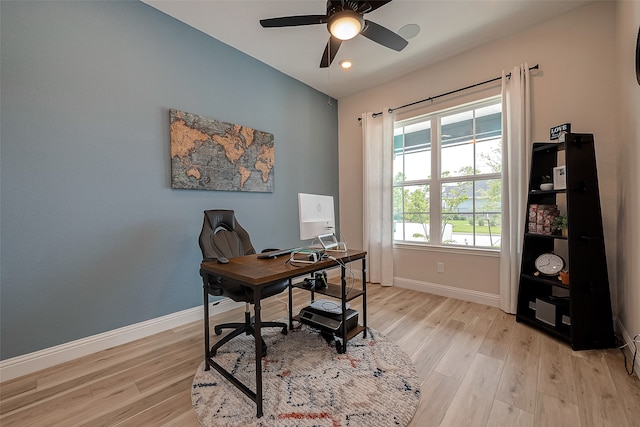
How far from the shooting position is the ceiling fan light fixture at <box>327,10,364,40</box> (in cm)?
167

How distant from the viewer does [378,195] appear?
3.65m

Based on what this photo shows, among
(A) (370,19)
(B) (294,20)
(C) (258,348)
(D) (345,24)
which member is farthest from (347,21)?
(C) (258,348)

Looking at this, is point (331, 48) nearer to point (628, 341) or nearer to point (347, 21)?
point (347, 21)

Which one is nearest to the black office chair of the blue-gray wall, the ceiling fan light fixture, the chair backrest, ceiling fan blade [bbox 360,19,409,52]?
the chair backrest

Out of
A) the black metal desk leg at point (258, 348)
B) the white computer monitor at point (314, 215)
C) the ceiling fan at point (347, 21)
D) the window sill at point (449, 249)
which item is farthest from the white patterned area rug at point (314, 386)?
the ceiling fan at point (347, 21)

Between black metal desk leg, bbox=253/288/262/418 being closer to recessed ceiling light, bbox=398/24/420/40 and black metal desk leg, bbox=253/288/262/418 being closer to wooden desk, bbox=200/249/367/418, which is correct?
wooden desk, bbox=200/249/367/418

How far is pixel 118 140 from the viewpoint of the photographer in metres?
2.13

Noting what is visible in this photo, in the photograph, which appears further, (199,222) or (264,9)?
(199,222)

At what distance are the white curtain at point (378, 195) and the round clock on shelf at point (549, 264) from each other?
158cm

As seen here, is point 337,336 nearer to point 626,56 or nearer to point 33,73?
point 33,73

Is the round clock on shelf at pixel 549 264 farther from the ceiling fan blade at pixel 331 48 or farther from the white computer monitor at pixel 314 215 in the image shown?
the ceiling fan blade at pixel 331 48

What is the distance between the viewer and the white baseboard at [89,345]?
1723 mm

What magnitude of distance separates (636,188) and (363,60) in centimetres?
269

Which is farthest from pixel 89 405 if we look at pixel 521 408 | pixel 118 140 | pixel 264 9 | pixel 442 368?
pixel 264 9
